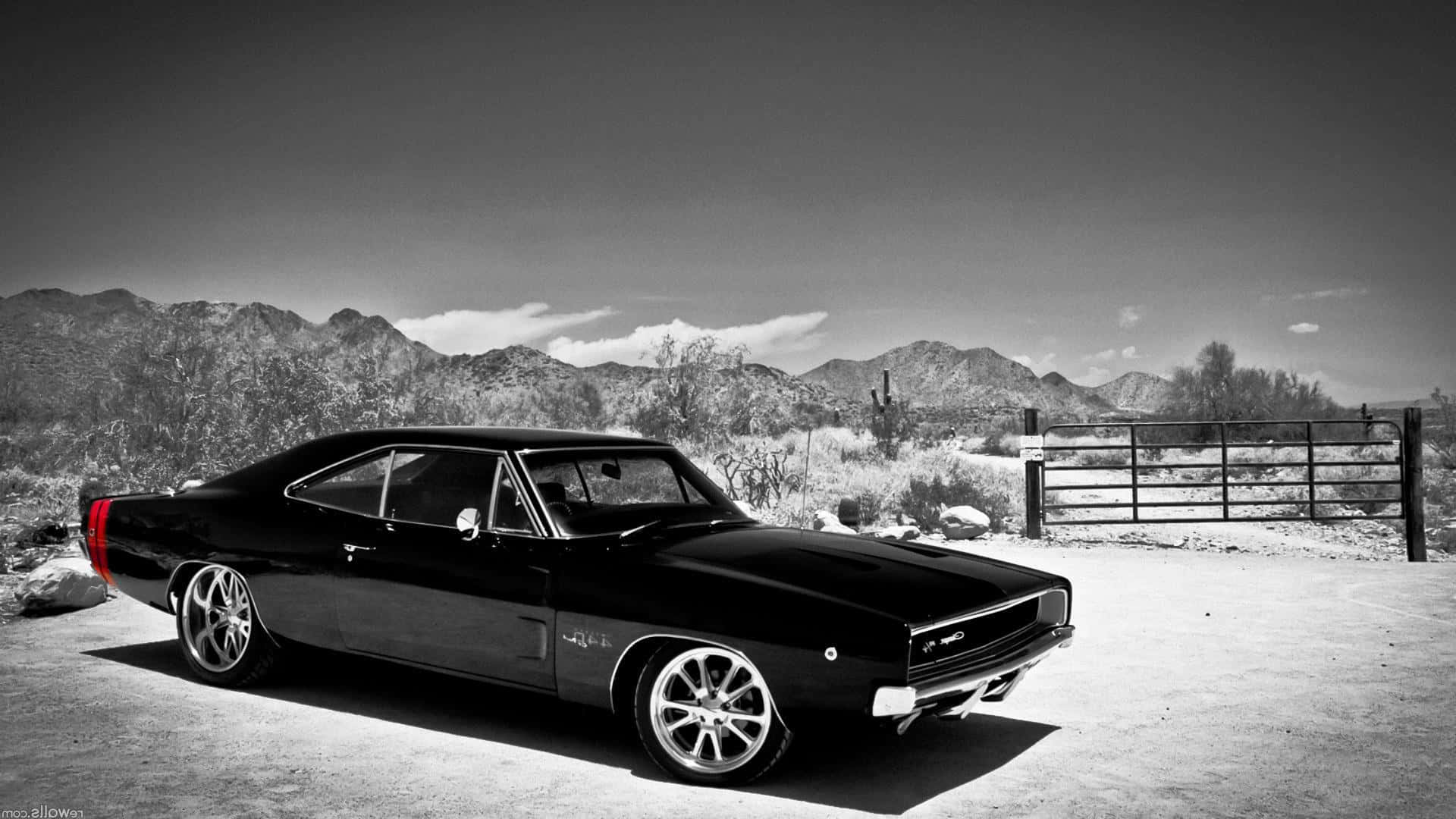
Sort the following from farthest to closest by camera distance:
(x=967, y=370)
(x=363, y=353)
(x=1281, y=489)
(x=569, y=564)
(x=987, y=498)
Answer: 1. (x=967, y=370)
2. (x=1281, y=489)
3. (x=363, y=353)
4. (x=987, y=498)
5. (x=569, y=564)

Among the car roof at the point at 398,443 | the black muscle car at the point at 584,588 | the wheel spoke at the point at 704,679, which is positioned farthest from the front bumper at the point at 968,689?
the car roof at the point at 398,443

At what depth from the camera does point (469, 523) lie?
17.5ft

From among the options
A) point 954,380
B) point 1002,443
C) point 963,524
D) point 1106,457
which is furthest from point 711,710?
point 954,380

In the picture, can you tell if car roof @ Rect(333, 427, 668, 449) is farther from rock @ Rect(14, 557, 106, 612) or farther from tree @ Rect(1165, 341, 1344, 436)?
tree @ Rect(1165, 341, 1344, 436)

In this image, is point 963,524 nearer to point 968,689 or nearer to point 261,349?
point 968,689

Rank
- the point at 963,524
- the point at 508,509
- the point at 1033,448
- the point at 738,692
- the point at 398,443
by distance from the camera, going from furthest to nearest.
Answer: the point at 963,524, the point at 1033,448, the point at 398,443, the point at 508,509, the point at 738,692

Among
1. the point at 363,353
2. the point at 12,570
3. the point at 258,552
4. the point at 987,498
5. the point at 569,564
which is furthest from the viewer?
the point at 363,353

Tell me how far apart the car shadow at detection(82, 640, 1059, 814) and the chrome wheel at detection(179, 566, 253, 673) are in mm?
276

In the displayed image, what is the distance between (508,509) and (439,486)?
2.37 ft

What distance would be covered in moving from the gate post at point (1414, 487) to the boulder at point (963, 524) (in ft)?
16.5

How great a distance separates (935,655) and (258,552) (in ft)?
11.6

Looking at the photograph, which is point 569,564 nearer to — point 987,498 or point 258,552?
point 258,552

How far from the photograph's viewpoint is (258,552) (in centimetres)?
610

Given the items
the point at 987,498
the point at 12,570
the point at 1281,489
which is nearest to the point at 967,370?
the point at 1281,489
